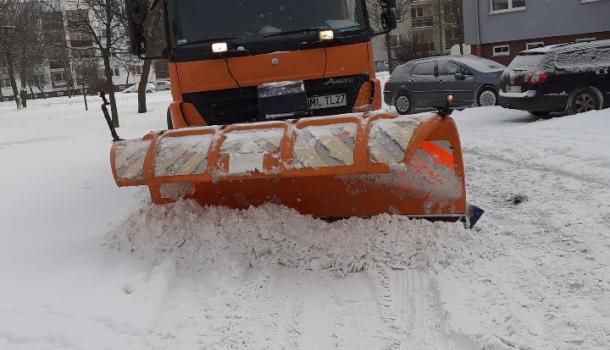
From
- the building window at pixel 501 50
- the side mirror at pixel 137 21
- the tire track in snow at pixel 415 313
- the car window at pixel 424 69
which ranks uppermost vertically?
the side mirror at pixel 137 21

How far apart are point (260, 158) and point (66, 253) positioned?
2.03 meters

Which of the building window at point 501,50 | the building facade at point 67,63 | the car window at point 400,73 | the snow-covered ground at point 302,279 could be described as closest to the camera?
the snow-covered ground at point 302,279

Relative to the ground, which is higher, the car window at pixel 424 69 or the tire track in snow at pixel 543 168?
the car window at pixel 424 69

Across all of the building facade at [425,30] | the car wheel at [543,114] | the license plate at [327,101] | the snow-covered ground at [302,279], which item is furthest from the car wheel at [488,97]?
the building facade at [425,30]

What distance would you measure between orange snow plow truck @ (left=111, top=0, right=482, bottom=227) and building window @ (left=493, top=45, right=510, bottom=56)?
72.2ft

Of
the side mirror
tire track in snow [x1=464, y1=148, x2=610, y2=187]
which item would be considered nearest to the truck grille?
the side mirror

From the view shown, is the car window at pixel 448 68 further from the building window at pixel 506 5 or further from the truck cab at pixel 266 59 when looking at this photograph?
the building window at pixel 506 5

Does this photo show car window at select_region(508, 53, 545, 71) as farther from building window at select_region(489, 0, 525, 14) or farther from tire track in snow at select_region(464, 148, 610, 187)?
building window at select_region(489, 0, 525, 14)

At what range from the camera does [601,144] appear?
815 centimetres

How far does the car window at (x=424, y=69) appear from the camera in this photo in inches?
635

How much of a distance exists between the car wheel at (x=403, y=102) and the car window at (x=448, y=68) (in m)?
1.19

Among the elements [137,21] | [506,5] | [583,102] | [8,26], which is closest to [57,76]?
[8,26]

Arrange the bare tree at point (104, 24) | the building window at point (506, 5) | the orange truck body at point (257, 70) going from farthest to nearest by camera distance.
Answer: the building window at point (506, 5) < the bare tree at point (104, 24) < the orange truck body at point (257, 70)

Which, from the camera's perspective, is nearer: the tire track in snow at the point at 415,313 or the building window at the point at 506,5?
the tire track in snow at the point at 415,313
